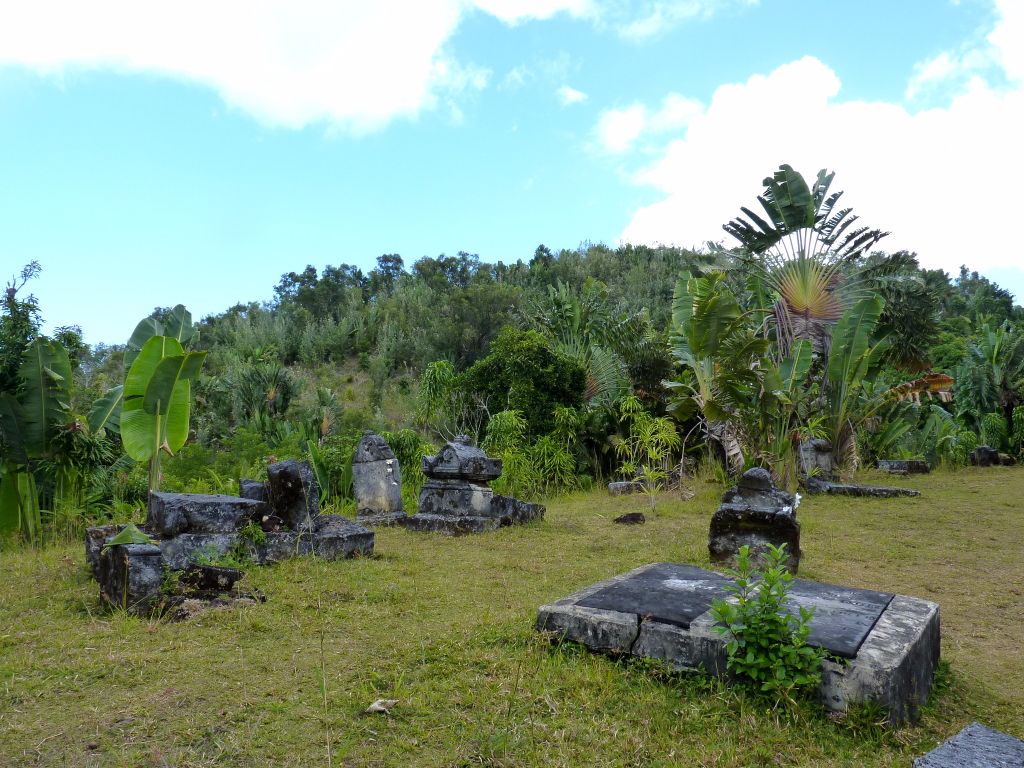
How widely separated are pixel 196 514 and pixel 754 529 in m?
4.68

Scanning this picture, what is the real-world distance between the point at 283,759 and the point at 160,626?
2128 millimetres

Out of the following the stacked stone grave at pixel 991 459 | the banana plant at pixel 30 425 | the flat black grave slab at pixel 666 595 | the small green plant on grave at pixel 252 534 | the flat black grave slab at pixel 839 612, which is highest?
the banana plant at pixel 30 425

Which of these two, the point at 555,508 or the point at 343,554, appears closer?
the point at 343,554

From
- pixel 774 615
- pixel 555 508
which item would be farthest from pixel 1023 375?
pixel 774 615

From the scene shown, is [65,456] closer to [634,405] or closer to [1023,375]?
[634,405]

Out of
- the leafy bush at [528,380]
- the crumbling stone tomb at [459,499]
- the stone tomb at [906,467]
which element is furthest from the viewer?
the stone tomb at [906,467]

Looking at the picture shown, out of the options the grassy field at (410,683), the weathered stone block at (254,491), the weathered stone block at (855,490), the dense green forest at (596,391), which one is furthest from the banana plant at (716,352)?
the weathered stone block at (254,491)

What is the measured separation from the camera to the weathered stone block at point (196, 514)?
229 inches

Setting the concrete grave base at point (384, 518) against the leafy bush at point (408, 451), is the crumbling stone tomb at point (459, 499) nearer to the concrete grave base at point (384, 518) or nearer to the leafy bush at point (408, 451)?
the concrete grave base at point (384, 518)


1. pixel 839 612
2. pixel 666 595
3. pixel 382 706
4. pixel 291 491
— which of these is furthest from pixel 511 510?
pixel 382 706

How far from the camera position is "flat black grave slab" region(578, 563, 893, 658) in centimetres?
366

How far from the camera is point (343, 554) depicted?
6.82 metres

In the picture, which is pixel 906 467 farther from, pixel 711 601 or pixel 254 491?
pixel 254 491

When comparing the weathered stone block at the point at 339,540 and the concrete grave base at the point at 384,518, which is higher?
the weathered stone block at the point at 339,540
